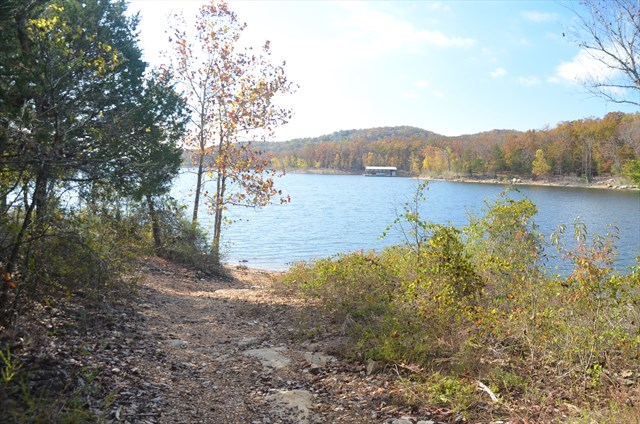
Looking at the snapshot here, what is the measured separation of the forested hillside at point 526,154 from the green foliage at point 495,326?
226 ft

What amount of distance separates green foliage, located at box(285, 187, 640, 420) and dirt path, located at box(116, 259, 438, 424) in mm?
506

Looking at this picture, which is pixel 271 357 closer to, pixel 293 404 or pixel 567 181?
pixel 293 404

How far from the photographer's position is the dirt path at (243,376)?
13.6 feet

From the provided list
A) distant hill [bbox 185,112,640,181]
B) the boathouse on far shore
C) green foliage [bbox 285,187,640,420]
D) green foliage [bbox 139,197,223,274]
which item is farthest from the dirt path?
the boathouse on far shore

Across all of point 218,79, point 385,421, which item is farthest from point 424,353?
point 218,79

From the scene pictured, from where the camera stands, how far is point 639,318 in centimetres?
512

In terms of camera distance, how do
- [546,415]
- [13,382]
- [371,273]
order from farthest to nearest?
[371,273]
[546,415]
[13,382]

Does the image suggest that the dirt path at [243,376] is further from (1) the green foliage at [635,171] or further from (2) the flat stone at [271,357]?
(1) the green foliage at [635,171]

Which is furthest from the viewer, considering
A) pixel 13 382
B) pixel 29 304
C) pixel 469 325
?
pixel 469 325

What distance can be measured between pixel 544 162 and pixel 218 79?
9029cm

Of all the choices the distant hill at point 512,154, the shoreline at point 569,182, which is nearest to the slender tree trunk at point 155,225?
the distant hill at point 512,154

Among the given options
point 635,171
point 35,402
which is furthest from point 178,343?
point 635,171

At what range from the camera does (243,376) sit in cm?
518

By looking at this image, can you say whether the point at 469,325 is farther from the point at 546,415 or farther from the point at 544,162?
the point at 544,162
